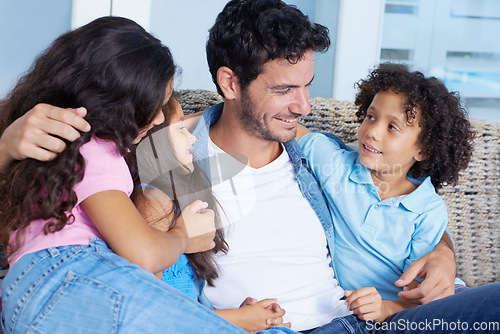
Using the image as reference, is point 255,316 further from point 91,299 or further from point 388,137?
point 388,137

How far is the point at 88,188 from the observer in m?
0.95

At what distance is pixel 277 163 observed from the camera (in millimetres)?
1440

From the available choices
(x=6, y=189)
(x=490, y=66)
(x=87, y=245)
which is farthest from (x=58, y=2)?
(x=490, y=66)

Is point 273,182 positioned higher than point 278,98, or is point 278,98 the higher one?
point 278,98

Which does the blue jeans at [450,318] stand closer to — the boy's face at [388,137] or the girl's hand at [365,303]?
the girl's hand at [365,303]

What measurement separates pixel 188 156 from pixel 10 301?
500 millimetres

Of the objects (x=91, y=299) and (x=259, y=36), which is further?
(x=259, y=36)

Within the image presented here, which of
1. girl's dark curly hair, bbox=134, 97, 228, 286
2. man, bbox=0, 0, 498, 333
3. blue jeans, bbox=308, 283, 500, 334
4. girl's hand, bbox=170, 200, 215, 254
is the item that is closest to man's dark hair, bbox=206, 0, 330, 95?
man, bbox=0, 0, 498, 333

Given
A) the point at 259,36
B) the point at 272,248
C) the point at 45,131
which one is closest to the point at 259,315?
the point at 272,248

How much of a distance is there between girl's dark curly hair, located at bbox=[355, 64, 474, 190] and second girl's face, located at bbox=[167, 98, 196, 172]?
0.57 metres

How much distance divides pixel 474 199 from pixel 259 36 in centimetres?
85

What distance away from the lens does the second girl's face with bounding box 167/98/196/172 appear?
3.99 feet

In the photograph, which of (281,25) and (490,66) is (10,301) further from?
(490,66)

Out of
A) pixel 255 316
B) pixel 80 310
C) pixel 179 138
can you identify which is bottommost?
pixel 255 316
